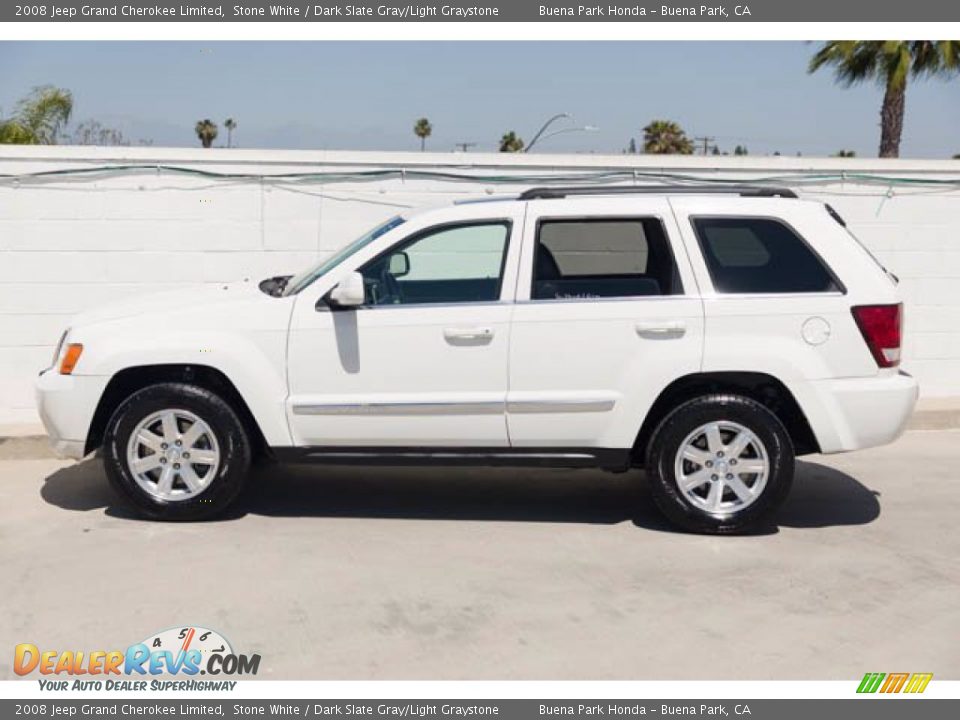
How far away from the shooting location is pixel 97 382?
6.50 m

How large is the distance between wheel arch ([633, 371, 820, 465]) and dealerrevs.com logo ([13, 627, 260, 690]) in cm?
273

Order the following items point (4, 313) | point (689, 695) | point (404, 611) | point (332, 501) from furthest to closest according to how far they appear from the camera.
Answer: point (4, 313), point (332, 501), point (404, 611), point (689, 695)

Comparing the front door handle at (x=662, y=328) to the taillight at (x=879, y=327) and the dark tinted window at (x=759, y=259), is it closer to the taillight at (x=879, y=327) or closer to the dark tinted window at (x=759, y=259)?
the dark tinted window at (x=759, y=259)

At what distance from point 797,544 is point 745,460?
539 mm

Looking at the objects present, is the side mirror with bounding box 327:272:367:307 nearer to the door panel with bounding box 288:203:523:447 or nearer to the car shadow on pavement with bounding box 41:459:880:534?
the door panel with bounding box 288:203:523:447

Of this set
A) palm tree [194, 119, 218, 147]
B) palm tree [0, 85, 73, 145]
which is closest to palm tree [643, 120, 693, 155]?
palm tree [194, 119, 218, 147]

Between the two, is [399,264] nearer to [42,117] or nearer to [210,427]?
[210,427]

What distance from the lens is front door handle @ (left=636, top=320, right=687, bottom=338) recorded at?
6.29 metres

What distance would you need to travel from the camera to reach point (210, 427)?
21.2 feet

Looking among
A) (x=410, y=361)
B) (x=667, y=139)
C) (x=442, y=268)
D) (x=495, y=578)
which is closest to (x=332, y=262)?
(x=442, y=268)

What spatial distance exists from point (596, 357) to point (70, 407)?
118 inches

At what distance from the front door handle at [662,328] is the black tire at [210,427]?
2.32 metres

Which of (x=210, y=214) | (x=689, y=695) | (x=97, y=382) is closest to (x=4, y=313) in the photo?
(x=210, y=214)

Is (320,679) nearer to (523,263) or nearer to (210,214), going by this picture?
(523,263)
